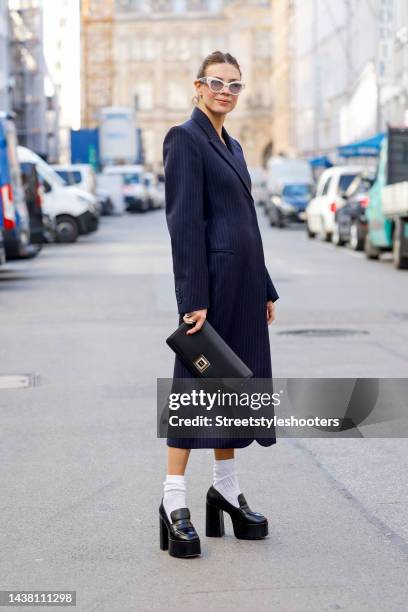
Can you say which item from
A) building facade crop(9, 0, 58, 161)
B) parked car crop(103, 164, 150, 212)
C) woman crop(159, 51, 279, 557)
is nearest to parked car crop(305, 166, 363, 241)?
woman crop(159, 51, 279, 557)

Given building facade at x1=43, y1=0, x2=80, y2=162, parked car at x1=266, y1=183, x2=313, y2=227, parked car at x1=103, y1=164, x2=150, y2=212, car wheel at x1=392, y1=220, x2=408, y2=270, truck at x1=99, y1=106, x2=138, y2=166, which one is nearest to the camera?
car wheel at x1=392, y1=220, x2=408, y2=270

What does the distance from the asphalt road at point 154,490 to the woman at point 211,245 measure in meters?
0.33

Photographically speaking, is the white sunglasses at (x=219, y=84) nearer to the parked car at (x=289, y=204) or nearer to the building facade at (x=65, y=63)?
the parked car at (x=289, y=204)

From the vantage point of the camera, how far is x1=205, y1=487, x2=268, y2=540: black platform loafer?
5.80 m

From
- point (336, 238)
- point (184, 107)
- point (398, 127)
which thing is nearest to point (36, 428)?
point (398, 127)

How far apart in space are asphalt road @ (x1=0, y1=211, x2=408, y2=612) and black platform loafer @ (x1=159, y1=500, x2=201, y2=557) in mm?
57

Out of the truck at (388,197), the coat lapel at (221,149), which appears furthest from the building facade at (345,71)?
the coat lapel at (221,149)

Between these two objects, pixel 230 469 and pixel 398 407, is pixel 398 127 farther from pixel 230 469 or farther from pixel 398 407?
pixel 230 469

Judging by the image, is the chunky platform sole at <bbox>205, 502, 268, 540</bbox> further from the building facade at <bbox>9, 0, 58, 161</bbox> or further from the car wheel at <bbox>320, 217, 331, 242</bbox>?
the building facade at <bbox>9, 0, 58, 161</bbox>

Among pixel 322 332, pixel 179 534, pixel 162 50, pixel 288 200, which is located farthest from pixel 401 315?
pixel 162 50

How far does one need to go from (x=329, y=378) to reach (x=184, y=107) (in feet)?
541

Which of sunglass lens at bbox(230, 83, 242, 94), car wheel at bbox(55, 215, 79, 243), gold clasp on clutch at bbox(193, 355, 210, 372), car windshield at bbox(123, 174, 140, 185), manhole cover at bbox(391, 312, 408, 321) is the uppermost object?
sunglass lens at bbox(230, 83, 242, 94)

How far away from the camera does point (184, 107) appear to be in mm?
174000

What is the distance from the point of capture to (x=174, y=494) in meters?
5.68
